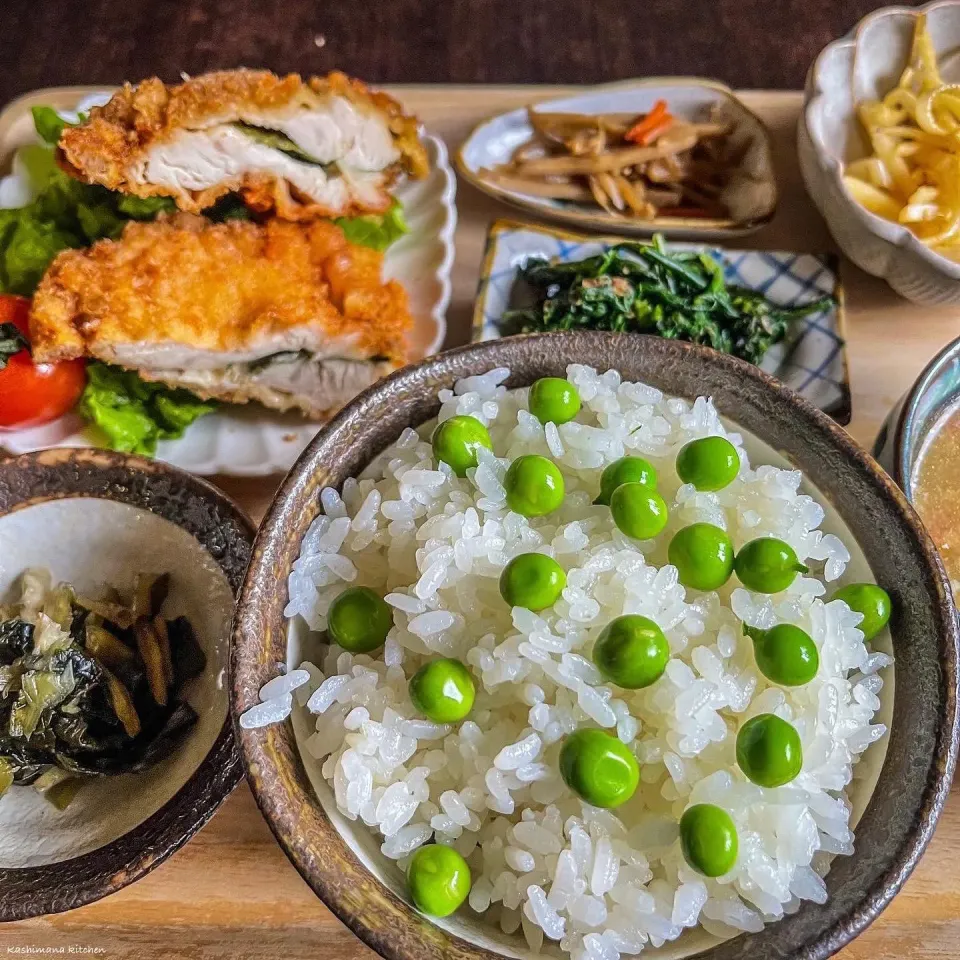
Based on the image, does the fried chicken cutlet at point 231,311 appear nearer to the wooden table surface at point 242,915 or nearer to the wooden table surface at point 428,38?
the wooden table surface at point 242,915

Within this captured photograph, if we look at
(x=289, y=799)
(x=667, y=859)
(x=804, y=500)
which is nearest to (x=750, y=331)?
(x=804, y=500)

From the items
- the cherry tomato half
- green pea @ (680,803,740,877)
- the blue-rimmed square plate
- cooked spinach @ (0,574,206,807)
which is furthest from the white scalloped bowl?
the cherry tomato half

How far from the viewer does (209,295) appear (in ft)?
7.38

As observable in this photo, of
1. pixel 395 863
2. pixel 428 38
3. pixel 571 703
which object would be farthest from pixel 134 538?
pixel 428 38

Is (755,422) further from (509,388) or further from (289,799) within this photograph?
(289,799)

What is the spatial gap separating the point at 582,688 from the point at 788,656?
1.12ft

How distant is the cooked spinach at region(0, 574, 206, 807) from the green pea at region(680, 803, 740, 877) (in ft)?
3.41

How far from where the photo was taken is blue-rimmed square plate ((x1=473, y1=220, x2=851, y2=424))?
7.68 feet

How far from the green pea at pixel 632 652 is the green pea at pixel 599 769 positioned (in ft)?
0.33

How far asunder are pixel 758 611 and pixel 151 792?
4.05 ft

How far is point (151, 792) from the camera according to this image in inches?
64.6

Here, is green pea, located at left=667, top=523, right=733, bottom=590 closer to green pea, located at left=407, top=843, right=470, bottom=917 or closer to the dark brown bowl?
green pea, located at left=407, top=843, right=470, bottom=917

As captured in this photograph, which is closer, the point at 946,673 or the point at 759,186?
the point at 946,673

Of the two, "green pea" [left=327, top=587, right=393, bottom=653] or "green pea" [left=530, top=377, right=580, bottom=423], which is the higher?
"green pea" [left=530, top=377, right=580, bottom=423]
